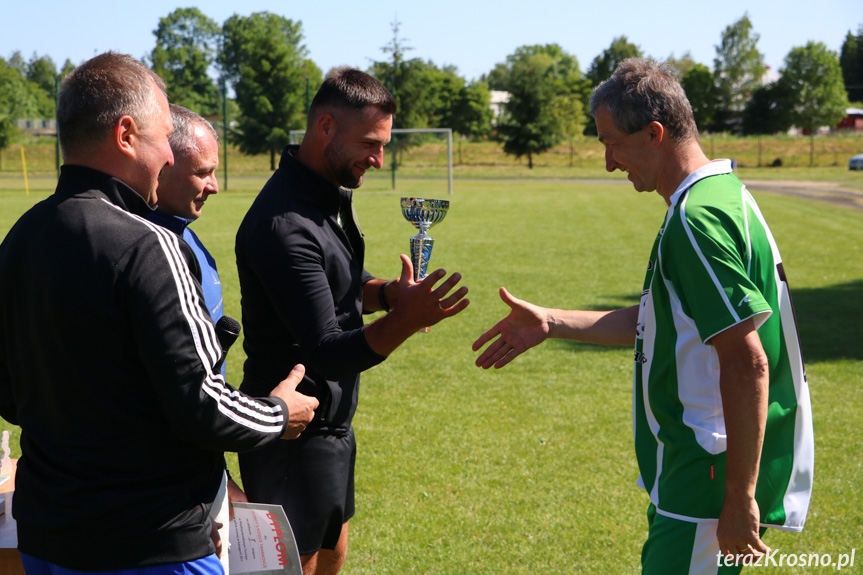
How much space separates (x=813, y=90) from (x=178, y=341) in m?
81.8

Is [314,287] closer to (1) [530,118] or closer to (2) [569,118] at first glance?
(1) [530,118]

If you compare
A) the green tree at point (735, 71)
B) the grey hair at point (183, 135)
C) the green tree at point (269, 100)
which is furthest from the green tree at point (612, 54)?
the grey hair at point (183, 135)

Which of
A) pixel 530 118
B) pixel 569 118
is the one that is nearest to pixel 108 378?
pixel 530 118

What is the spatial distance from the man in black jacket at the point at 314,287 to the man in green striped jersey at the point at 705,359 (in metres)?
0.72

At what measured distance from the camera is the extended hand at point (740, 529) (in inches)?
86.4

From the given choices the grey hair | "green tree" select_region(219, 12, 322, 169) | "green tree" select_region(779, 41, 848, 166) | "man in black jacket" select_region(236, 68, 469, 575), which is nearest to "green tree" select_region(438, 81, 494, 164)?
"green tree" select_region(219, 12, 322, 169)

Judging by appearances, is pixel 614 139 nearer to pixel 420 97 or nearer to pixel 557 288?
pixel 557 288

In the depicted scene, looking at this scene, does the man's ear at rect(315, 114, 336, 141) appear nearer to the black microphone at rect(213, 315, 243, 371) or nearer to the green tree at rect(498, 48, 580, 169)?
the black microphone at rect(213, 315, 243, 371)

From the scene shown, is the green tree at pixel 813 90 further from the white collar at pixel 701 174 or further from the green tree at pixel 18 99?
the white collar at pixel 701 174

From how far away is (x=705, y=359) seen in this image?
7.48 feet

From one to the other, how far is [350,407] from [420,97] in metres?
45.4

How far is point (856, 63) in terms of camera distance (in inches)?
4395

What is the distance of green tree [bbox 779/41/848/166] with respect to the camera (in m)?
72.6

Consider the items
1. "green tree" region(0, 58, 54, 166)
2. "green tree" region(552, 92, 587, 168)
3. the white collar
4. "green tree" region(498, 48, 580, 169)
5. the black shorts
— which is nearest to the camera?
the white collar
